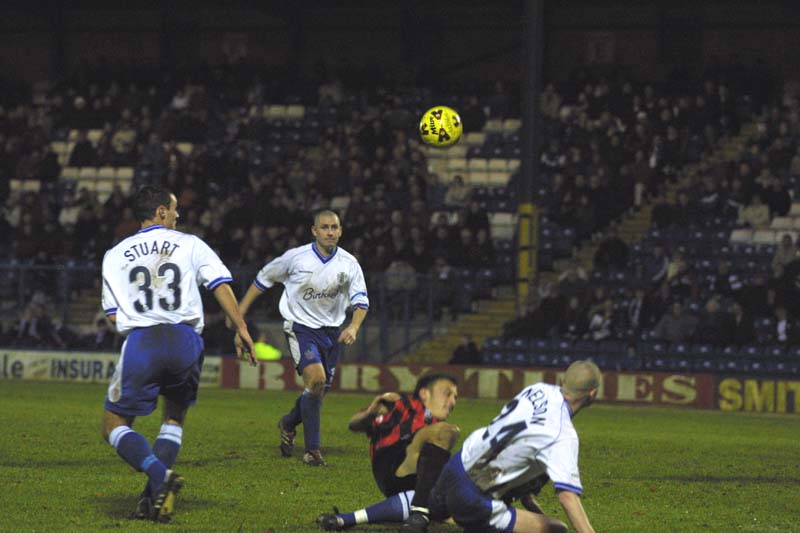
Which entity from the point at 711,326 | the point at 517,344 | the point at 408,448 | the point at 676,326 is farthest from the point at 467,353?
the point at 408,448

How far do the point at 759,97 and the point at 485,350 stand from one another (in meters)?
10.6

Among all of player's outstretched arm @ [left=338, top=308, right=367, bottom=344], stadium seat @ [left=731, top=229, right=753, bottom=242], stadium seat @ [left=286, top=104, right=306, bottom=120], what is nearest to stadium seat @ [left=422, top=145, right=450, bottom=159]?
stadium seat @ [left=286, top=104, right=306, bottom=120]

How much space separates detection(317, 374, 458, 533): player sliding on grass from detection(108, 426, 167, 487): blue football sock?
1060 millimetres

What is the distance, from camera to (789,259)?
24.5m

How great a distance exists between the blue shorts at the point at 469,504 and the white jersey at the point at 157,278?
86.7 inches

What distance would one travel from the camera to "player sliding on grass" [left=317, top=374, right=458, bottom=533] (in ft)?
27.1

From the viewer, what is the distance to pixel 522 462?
24.7 ft

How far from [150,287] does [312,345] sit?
148 inches

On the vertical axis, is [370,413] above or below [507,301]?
above

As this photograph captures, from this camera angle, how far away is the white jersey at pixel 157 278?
8961 mm

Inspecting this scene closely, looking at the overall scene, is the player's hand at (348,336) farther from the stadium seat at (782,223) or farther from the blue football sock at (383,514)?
the stadium seat at (782,223)

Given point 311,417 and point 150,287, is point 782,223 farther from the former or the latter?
point 150,287

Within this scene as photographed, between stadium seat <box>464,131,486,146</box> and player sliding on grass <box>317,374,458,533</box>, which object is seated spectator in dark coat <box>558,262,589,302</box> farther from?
player sliding on grass <box>317,374,458,533</box>

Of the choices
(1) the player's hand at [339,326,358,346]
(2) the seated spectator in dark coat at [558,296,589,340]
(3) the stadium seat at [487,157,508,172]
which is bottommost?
(2) the seated spectator in dark coat at [558,296,589,340]
